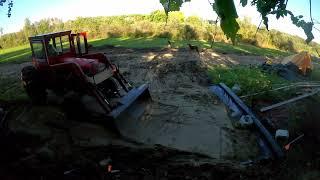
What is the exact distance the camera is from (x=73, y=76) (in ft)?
32.7

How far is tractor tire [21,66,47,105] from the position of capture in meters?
10.7

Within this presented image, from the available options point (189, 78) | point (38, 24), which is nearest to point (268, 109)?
point (189, 78)

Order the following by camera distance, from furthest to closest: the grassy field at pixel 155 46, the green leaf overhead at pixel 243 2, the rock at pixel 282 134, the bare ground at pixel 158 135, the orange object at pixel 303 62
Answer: the grassy field at pixel 155 46
the orange object at pixel 303 62
the rock at pixel 282 134
the bare ground at pixel 158 135
the green leaf overhead at pixel 243 2

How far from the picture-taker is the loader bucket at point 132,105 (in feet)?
31.0

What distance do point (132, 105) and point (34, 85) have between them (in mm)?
2390

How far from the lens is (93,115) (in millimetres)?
9516


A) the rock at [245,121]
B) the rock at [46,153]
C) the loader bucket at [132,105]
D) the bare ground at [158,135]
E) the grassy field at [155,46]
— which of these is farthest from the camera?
the grassy field at [155,46]

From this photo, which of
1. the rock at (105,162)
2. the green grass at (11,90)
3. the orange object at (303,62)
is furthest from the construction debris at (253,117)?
the green grass at (11,90)

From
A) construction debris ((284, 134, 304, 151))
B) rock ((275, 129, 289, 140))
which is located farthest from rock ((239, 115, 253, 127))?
construction debris ((284, 134, 304, 151))

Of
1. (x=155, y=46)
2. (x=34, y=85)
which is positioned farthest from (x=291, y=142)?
(x=155, y=46)

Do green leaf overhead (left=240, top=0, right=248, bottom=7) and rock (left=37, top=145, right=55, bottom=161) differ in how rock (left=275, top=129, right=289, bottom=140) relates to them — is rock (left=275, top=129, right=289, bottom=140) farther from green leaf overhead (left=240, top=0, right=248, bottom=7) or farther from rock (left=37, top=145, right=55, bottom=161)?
green leaf overhead (left=240, top=0, right=248, bottom=7)

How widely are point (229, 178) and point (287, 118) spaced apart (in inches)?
146

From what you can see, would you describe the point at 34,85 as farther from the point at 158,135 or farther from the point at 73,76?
the point at 158,135

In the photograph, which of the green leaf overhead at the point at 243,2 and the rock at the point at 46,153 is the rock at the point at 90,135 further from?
the green leaf overhead at the point at 243,2
